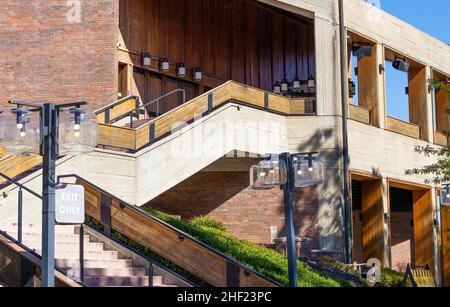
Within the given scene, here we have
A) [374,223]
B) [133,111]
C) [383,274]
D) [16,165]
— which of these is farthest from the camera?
[374,223]

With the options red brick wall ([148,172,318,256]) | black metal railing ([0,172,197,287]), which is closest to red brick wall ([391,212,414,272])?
red brick wall ([148,172,318,256])

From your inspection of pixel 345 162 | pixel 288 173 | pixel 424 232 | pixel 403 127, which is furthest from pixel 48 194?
pixel 424 232

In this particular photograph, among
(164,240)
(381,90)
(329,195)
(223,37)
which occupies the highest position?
(223,37)

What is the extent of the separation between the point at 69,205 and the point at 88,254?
4409 millimetres

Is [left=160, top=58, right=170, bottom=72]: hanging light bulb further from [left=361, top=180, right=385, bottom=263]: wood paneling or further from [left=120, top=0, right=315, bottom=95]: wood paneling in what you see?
[left=361, top=180, right=385, bottom=263]: wood paneling

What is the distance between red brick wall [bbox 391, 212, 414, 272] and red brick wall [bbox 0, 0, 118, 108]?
15.0 m

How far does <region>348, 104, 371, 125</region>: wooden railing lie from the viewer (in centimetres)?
2723

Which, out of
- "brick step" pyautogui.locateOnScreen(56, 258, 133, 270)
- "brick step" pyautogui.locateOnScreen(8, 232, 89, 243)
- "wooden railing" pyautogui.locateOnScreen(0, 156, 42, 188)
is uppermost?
"wooden railing" pyautogui.locateOnScreen(0, 156, 42, 188)

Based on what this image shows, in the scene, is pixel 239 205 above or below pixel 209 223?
above

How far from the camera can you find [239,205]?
26.2 m

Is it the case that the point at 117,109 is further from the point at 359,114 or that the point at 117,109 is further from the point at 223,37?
the point at 223,37

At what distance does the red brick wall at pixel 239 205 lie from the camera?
25781 millimetres

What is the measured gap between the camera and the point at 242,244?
2014 centimetres
